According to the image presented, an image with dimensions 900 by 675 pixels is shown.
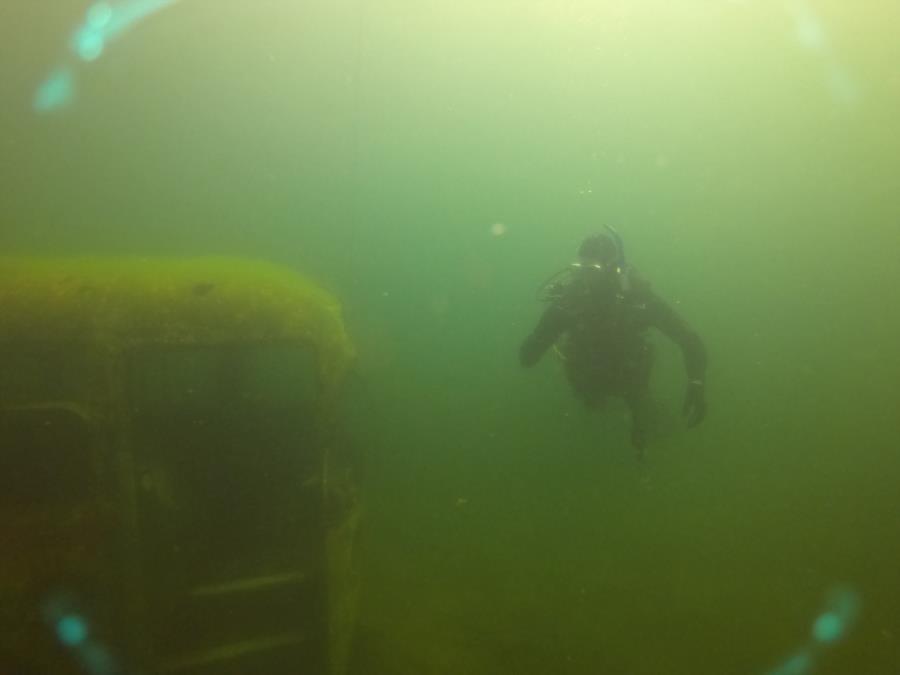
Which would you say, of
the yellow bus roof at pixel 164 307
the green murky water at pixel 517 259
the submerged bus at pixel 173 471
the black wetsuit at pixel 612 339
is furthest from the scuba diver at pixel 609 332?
the submerged bus at pixel 173 471

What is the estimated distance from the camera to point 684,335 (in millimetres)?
3938

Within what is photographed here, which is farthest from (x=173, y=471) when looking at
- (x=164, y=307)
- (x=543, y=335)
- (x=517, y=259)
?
(x=517, y=259)

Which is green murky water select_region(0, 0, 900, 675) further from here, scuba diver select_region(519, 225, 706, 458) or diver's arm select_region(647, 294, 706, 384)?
diver's arm select_region(647, 294, 706, 384)

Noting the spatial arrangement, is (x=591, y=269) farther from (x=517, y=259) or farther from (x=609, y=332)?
(x=517, y=259)

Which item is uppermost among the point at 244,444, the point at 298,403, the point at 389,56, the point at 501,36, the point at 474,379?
the point at 501,36

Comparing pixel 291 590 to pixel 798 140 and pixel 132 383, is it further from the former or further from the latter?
pixel 798 140

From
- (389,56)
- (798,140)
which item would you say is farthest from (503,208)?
(798,140)

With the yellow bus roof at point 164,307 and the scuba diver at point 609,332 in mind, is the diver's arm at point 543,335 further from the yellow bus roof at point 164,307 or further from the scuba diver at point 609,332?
the yellow bus roof at point 164,307

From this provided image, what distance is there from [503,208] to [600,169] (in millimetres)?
4562

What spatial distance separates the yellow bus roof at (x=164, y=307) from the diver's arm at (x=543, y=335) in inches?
55.7

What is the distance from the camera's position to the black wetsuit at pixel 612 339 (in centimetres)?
403

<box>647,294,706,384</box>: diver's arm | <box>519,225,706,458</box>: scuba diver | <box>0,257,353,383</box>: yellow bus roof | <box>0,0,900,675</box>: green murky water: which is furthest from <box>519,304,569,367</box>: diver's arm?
<box>0,257,353,383</box>: yellow bus roof

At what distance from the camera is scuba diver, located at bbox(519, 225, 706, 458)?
3998 mm

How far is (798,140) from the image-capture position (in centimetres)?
1145
